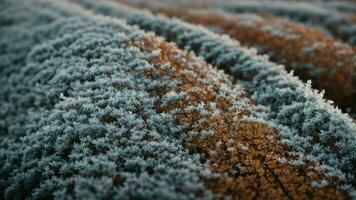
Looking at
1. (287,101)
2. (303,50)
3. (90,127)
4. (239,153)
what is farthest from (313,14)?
(90,127)

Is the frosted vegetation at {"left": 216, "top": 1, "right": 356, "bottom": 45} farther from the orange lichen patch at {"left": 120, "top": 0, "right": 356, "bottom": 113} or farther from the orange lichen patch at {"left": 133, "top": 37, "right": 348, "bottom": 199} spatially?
the orange lichen patch at {"left": 133, "top": 37, "right": 348, "bottom": 199}

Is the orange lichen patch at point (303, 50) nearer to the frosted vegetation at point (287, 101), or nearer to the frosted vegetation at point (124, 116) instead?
the frosted vegetation at point (287, 101)

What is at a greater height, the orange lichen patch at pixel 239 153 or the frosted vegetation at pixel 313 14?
the frosted vegetation at pixel 313 14

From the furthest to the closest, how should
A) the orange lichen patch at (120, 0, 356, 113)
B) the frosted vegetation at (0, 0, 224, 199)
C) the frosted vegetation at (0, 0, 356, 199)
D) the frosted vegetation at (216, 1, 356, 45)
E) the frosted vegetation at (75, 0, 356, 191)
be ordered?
the frosted vegetation at (216, 1, 356, 45), the orange lichen patch at (120, 0, 356, 113), the frosted vegetation at (75, 0, 356, 191), the frosted vegetation at (0, 0, 356, 199), the frosted vegetation at (0, 0, 224, 199)

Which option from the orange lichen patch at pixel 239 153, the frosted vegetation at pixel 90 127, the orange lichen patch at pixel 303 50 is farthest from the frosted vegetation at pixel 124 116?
the orange lichen patch at pixel 303 50

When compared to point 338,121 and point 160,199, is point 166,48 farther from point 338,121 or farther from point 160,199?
point 160,199

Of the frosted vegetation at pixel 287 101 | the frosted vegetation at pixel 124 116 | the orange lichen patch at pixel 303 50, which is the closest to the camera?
the frosted vegetation at pixel 124 116

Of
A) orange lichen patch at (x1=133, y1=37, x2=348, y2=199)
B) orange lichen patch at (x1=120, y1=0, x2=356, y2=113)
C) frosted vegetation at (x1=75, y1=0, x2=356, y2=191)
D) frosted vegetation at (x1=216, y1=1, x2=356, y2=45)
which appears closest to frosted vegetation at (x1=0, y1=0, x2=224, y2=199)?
orange lichen patch at (x1=133, y1=37, x2=348, y2=199)
